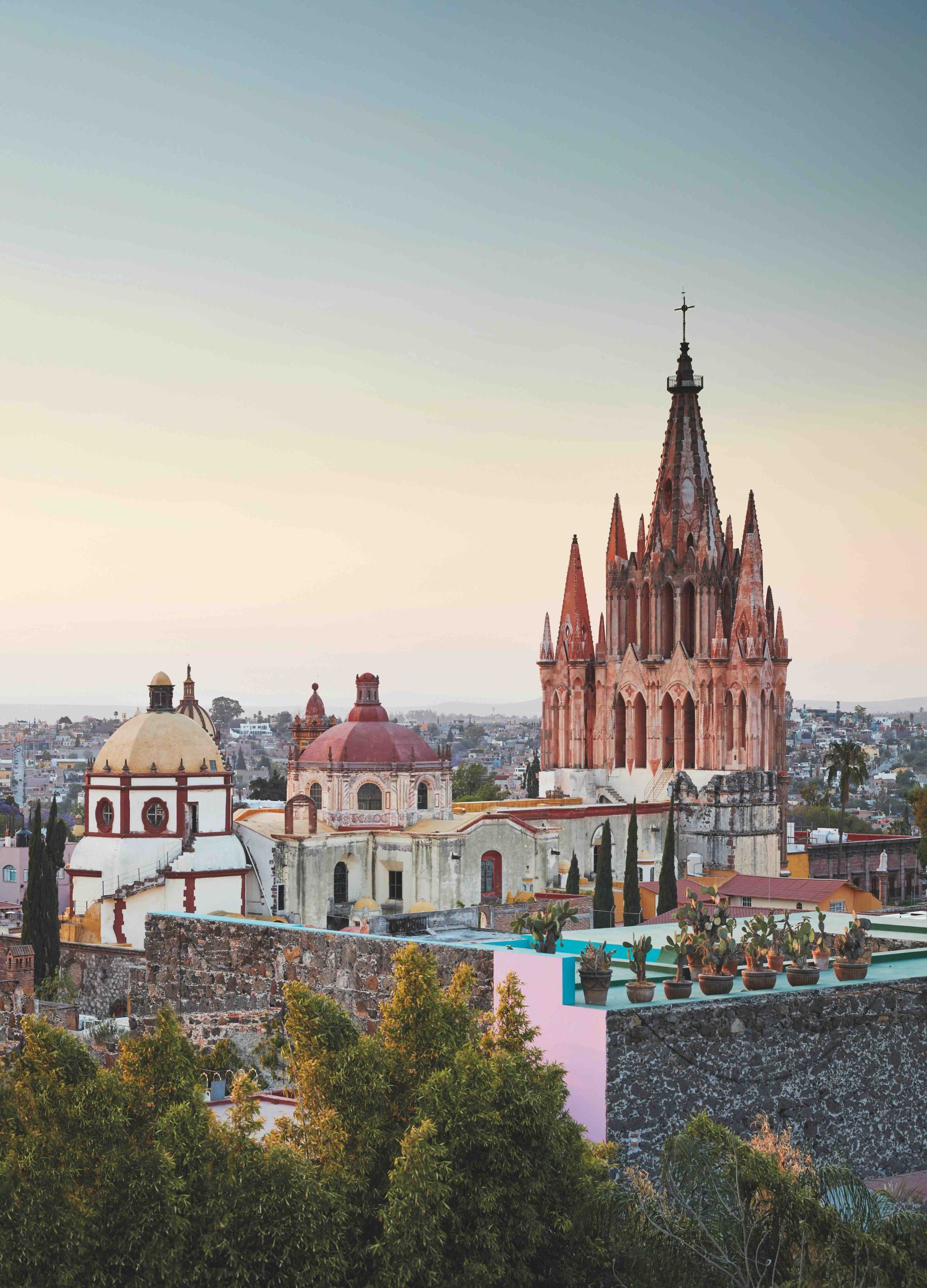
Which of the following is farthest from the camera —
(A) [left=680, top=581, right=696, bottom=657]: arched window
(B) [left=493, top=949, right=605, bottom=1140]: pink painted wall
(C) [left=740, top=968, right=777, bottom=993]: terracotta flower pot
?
(A) [left=680, top=581, right=696, bottom=657]: arched window

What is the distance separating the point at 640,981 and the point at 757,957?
195cm

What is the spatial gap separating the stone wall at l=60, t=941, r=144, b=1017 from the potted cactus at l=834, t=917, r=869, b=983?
25.8 m

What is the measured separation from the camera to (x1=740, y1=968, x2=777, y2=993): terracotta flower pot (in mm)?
19016

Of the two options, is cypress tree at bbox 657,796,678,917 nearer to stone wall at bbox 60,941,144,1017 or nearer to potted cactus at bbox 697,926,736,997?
stone wall at bbox 60,941,144,1017

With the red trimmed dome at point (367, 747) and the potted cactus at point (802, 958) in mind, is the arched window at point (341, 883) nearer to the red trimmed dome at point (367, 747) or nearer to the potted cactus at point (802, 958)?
the red trimmed dome at point (367, 747)

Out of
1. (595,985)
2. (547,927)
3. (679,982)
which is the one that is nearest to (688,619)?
(547,927)

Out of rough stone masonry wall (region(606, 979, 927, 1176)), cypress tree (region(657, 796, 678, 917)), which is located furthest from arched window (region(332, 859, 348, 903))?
rough stone masonry wall (region(606, 979, 927, 1176))

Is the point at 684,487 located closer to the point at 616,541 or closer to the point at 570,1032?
the point at 616,541

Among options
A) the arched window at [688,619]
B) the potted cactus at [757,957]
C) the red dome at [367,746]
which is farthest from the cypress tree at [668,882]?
the potted cactus at [757,957]

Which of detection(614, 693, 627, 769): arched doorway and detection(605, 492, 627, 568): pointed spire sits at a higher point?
detection(605, 492, 627, 568): pointed spire

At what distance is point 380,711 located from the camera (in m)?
61.3

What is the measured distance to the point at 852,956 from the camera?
65.5 feet

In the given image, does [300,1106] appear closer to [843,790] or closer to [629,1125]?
[629,1125]

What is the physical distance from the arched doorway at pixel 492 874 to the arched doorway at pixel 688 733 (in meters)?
12.2
